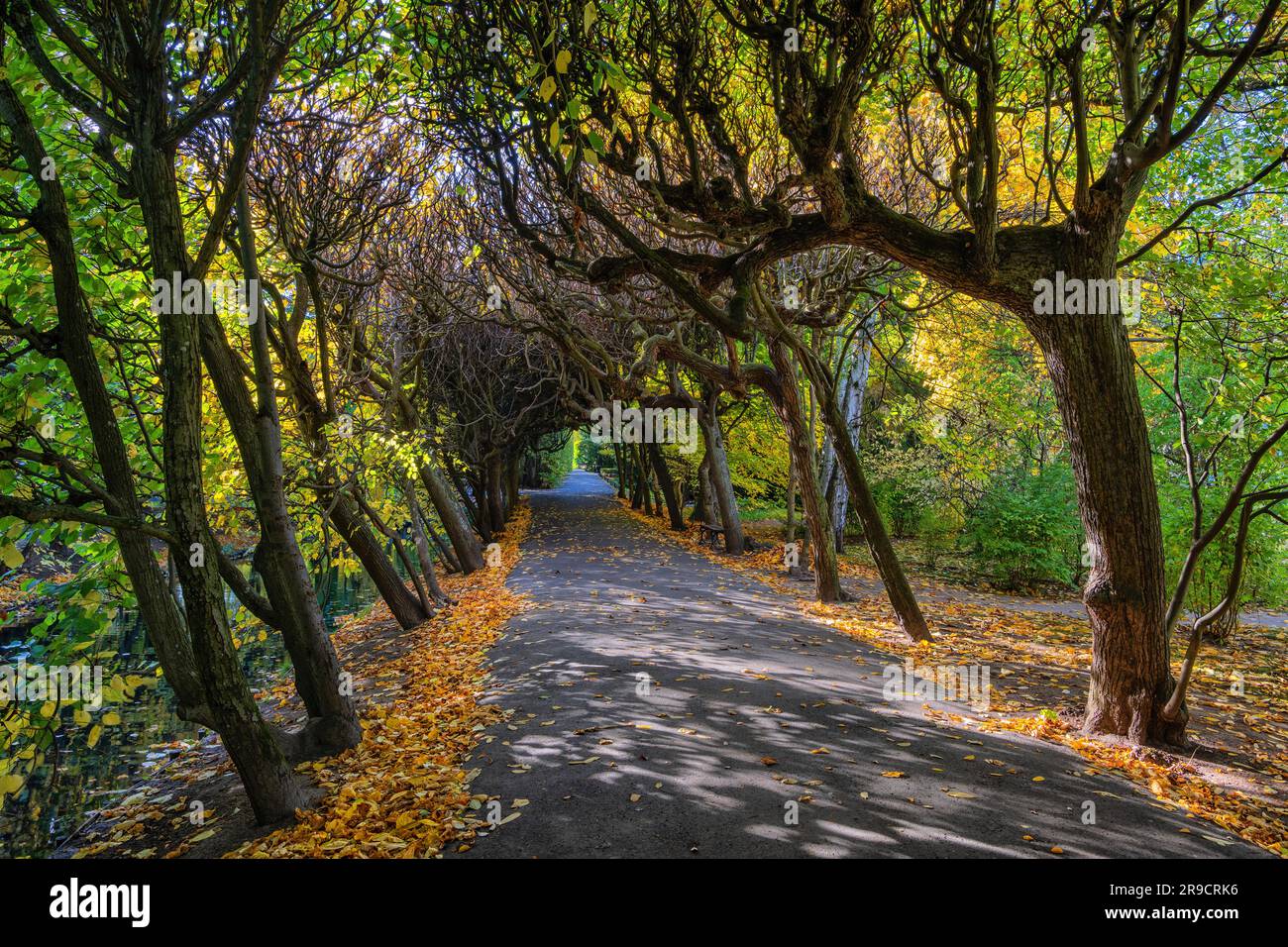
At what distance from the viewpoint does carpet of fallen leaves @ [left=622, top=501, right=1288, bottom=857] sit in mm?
5059

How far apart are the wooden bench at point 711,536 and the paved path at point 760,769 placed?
38.5 ft

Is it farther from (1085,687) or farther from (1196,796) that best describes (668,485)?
(1196,796)

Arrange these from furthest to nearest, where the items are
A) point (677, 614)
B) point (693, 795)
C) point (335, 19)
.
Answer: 1. point (677, 614)
2. point (335, 19)
3. point (693, 795)

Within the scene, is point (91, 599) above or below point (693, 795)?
above

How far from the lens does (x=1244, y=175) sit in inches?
373

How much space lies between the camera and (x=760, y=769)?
5.17 meters

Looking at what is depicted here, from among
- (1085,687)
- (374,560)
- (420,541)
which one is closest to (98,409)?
(374,560)

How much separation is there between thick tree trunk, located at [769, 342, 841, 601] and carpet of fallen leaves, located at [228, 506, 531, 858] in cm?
615

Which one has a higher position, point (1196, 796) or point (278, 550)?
point (278, 550)

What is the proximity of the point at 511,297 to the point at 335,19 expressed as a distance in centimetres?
1306

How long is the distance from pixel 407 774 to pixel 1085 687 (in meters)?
7.26

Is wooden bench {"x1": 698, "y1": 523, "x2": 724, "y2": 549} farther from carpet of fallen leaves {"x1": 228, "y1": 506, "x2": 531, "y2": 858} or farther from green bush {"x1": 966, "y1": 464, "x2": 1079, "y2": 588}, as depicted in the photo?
carpet of fallen leaves {"x1": 228, "y1": 506, "x2": 531, "y2": 858}

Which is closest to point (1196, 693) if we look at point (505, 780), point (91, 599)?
point (505, 780)
